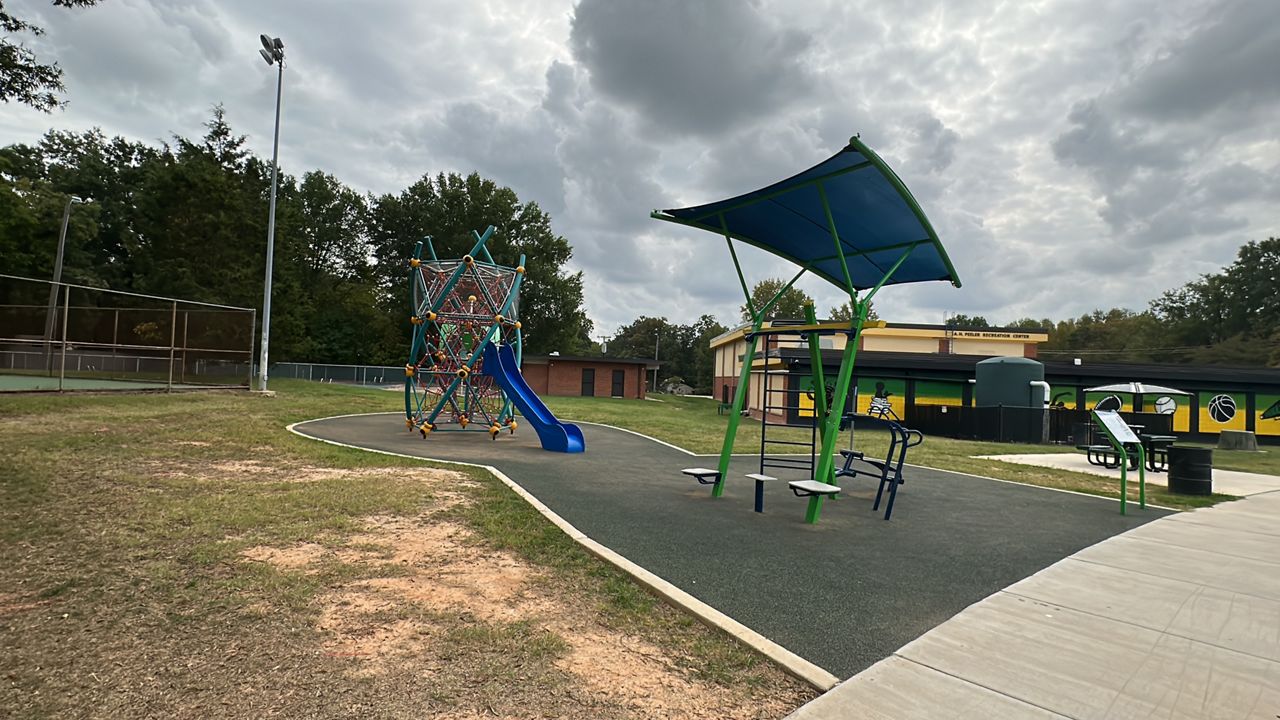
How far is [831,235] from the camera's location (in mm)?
7898

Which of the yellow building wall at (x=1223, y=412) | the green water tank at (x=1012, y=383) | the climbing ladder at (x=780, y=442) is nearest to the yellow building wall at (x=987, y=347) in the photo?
the yellow building wall at (x=1223, y=412)

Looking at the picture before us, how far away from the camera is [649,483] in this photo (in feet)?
30.4

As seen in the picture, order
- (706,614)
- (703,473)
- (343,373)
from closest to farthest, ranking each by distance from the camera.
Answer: (706,614), (703,473), (343,373)

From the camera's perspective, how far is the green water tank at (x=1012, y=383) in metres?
21.9

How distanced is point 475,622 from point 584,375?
41.7 meters

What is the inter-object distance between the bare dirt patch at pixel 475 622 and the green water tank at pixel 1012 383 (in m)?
22.1

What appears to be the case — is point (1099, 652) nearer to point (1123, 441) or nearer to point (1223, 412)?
point (1123, 441)

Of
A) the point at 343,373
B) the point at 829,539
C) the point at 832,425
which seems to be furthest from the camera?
the point at 343,373

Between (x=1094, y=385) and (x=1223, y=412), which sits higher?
(x=1094, y=385)

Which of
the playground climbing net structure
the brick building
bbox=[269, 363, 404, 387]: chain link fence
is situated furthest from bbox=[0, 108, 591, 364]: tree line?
the playground climbing net structure

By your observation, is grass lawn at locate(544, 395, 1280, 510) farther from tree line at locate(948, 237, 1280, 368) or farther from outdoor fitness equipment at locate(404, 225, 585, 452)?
tree line at locate(948, 237, 1280, 368)

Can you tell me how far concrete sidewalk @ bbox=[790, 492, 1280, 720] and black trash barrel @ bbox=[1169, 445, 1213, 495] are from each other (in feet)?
16.5

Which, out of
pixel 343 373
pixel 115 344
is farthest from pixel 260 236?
pixel 115 344

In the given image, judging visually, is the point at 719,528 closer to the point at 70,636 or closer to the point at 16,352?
the point at 70,636
